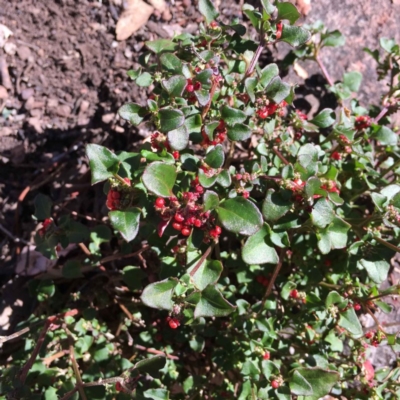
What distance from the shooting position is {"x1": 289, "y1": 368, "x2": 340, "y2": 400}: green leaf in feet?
5.90

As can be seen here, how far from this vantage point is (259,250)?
1.76 m

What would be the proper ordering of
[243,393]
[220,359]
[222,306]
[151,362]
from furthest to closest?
[220,359] → [243,393] → [151,362] → [222,306]

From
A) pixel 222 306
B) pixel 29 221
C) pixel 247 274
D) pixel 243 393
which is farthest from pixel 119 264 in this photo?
pixel 222 306

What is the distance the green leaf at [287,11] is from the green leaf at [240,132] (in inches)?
19.4

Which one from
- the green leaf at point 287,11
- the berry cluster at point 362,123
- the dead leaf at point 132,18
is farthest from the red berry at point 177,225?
the dead leaf at point 132,18

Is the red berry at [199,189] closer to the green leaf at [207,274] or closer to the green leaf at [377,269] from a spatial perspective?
the green leaf at [207,274]

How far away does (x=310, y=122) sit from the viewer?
2.33 m

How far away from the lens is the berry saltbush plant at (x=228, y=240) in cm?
170

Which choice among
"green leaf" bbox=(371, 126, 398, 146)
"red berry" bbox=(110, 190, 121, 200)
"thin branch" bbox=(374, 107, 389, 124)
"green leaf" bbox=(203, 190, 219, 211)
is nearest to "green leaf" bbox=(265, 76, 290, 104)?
"green leaf" bbox=(203, 190, 219, 211)

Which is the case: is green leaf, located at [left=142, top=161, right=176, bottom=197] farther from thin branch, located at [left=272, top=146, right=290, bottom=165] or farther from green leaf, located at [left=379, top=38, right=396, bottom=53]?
green leaf, located at [left=379, top=38, right=396, bottom=53]

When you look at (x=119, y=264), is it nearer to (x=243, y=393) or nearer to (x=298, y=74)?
(x=243, y=393)

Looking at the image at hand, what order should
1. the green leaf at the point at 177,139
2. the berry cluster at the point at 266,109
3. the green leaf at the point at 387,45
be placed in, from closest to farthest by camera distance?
1. the green leaf at the point at 177,139
2. the berry cluster at the point at 266,109
3. the green leaf at the point at 387,45

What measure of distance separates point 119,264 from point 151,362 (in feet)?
3.41

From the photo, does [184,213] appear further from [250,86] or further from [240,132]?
[250,86]
